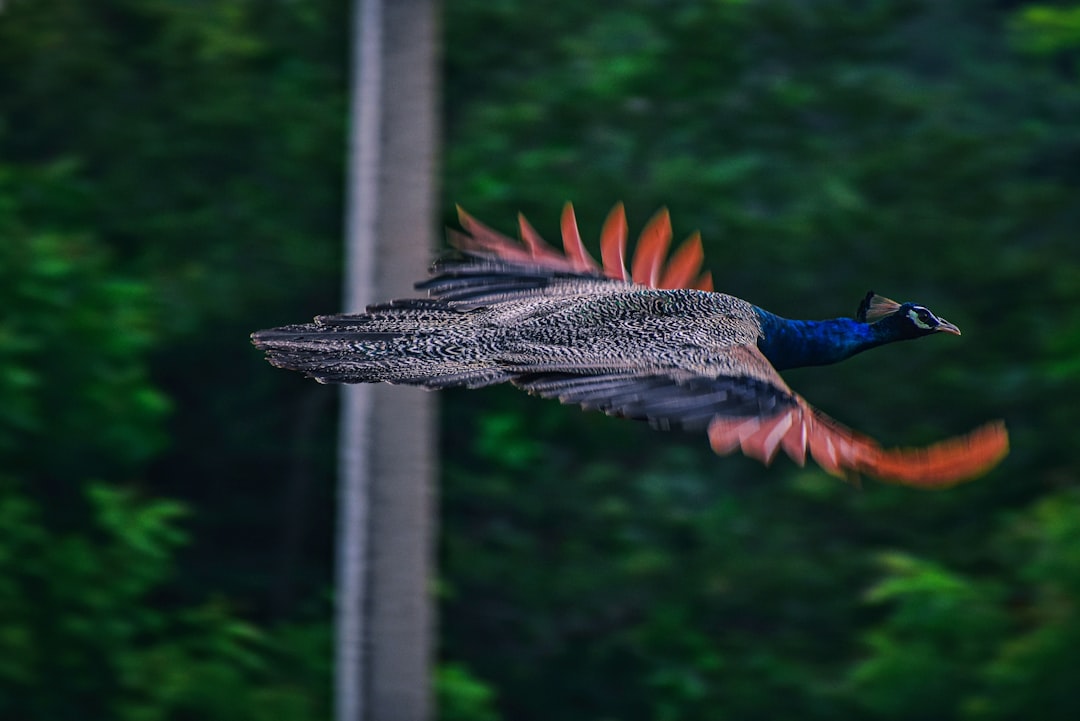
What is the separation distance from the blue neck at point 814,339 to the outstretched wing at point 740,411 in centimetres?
45

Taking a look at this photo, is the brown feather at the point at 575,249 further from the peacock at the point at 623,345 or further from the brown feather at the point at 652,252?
the brown feather at the point at 652,252

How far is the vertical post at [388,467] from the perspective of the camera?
6.23 metres

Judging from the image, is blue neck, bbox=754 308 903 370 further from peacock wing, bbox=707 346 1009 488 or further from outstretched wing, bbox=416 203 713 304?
peacock wing, bbox=707 346 1009 488

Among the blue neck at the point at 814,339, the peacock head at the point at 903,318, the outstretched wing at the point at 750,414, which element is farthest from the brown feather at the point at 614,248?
the peacock head at the point at 903,318

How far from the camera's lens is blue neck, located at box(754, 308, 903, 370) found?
4.09 metres

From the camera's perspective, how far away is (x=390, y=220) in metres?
6.21

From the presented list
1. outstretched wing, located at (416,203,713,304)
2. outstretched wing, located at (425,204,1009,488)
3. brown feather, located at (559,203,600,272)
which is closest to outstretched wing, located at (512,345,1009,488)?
outstretched wing, located at (425,204,1009,488)

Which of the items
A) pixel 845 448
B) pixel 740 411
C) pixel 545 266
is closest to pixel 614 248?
pixel 545 266

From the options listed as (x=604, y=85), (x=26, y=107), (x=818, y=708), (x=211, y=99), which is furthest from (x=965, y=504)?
(x=26, y=107)

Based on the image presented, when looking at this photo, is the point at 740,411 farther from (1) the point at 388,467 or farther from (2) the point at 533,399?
(2) the point at 533,399

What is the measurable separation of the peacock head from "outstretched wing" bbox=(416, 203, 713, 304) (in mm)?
446

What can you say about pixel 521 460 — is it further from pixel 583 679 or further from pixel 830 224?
pixel 830 224

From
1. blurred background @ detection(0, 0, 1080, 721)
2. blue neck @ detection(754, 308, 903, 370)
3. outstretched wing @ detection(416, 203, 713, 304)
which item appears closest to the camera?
blue neck @ detection(754, 308, 903, 370)

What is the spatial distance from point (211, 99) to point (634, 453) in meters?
3.09
